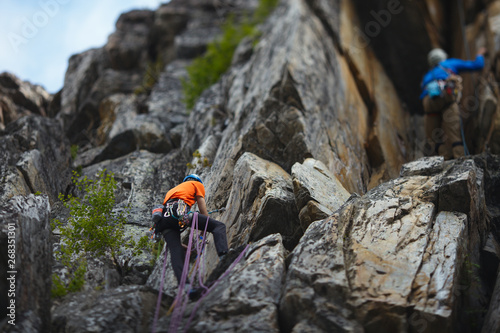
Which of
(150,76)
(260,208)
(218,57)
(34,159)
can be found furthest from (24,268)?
(150,76)

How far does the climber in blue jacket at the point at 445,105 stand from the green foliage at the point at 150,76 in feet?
33.0

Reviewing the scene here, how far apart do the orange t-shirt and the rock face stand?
0.80 metres

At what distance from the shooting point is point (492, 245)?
→ 291 inches

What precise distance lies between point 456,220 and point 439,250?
76cm

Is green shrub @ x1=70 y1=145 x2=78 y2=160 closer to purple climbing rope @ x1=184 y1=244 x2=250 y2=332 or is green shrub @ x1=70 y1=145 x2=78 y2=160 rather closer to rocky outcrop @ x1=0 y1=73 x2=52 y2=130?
rocky outcrop @ x1=0 y1=73 x2=52 y2=130

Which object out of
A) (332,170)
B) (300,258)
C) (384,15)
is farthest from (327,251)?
(384,15)

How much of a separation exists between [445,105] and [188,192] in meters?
7.75

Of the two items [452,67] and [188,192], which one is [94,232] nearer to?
[188,192]

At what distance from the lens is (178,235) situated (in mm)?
Result: 7398

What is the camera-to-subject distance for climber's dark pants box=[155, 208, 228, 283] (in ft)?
23.2

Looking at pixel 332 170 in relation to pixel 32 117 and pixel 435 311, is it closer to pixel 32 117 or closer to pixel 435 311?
pixel 435 311

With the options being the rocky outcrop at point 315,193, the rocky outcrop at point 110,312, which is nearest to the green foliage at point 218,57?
the rocky outcrop at point 315,193

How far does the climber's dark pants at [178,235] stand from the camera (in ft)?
23.2

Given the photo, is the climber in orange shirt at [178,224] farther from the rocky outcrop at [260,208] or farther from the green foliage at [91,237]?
the green foliage at [91,237]
